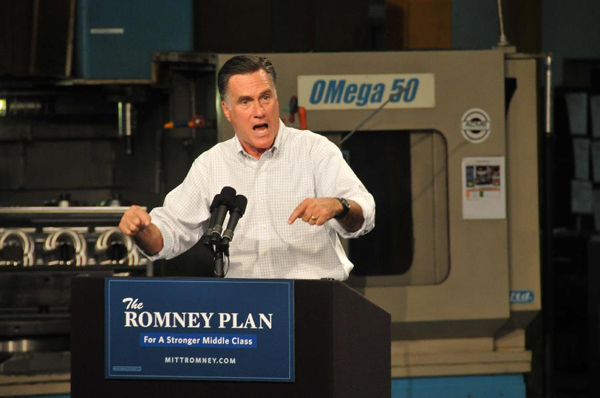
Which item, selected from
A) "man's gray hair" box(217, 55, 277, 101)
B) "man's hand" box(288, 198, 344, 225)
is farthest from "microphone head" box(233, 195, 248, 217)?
"man's gray hair" box(217, 55, 277, 101)

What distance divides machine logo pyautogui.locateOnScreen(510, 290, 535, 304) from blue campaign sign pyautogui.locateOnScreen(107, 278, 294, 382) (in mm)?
2079

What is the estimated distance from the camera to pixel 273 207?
105 inches

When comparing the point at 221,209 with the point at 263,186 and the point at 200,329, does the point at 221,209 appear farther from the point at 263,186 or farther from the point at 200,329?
the point at 263,186

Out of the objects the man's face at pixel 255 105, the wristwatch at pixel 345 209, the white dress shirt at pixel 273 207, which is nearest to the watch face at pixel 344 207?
the wristwatch at pixel 345 209

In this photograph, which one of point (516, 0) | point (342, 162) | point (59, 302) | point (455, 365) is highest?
point (516, 0)

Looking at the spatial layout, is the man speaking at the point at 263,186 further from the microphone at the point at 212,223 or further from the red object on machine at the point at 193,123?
the red object on machine at the point at 193,123

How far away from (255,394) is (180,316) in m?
0.22

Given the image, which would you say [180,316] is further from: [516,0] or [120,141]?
[516,0]

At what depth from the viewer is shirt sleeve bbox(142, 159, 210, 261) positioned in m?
2.56

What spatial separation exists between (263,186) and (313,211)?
60 cm

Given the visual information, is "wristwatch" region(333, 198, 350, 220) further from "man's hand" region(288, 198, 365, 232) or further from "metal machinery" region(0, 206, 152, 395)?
"metal machinery" region(0, 206, 152, 395)

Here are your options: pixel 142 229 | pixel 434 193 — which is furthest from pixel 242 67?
pixel 434 193

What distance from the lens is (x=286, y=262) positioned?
2.67m

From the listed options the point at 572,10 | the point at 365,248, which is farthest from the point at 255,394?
the point at 572,10
